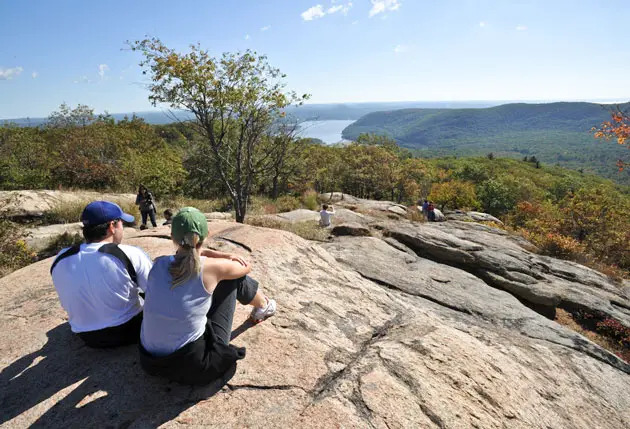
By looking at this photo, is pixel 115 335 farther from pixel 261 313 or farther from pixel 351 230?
pixel 351 230

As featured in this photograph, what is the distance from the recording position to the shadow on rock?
255 centimetres

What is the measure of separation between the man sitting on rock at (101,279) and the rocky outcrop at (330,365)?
422 millimetres

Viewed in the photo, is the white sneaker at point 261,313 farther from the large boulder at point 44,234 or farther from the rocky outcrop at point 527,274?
the rocky outcrop at point 527,274

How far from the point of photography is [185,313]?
8.11 ft

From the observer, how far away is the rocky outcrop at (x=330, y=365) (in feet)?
8.91

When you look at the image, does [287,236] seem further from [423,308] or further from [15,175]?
[15,175]

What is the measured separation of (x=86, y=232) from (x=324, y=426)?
2.67 metres

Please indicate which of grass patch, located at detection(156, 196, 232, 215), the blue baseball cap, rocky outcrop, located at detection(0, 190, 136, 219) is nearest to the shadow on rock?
the blue baseball cap

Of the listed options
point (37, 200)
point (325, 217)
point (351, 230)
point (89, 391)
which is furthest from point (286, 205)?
point (89, 391)

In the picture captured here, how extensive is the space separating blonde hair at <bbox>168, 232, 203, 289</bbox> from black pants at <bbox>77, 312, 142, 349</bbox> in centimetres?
101

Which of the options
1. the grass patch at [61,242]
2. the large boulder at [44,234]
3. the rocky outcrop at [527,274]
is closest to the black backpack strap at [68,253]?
the large boulder at [44,234]

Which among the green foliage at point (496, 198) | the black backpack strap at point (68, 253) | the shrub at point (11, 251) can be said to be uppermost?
the black backpack strap at point (68, 253)

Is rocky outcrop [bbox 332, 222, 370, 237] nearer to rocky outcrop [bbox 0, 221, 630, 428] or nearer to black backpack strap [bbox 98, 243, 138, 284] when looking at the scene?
rocky outcrop [bbox 0, 221, 630, 428]

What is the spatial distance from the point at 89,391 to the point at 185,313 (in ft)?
4.23
